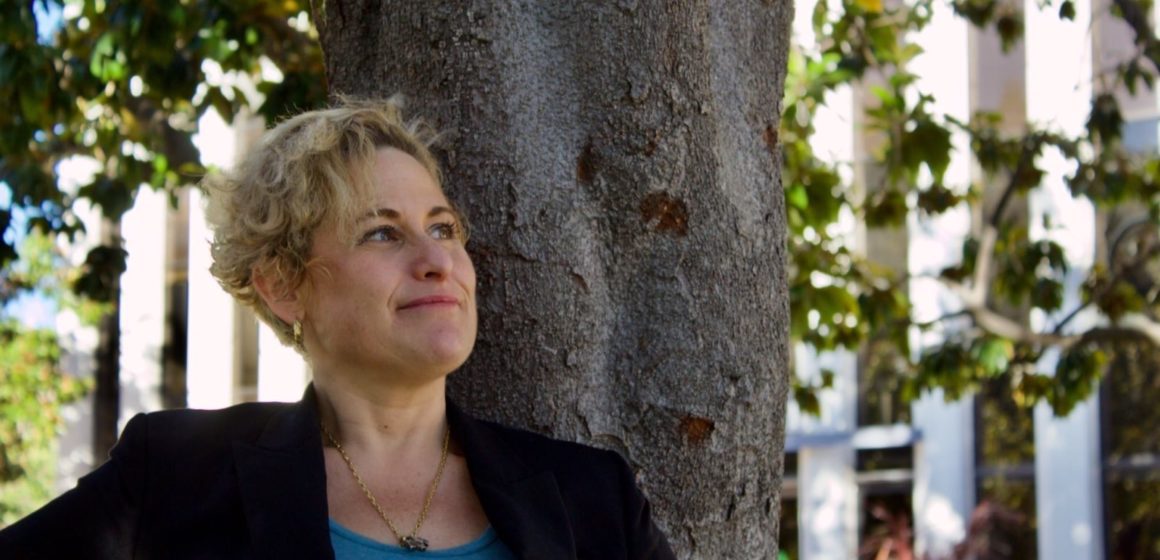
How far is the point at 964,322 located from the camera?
14984mm

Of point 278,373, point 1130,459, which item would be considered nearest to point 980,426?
point 1130,459

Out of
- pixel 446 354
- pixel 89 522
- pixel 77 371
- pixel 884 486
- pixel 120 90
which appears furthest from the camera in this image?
pixel 884 486

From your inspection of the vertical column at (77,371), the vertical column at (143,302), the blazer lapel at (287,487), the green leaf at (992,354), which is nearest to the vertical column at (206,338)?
the vertical column at (143,302)

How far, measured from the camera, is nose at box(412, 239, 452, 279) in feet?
10.0

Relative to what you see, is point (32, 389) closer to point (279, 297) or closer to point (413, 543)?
point (279, 297)

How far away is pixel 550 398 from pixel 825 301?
4.78 meters

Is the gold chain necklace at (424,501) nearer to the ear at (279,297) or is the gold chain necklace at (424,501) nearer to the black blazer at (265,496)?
the black blazer at (265,496)

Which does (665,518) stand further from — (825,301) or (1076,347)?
(1076,347)

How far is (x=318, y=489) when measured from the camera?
2.99 metres

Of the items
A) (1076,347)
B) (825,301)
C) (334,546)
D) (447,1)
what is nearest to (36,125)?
(825,301)

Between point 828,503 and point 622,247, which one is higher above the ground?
point 622,247

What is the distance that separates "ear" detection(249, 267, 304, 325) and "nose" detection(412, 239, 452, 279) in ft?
0.85

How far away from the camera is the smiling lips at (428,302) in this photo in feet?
9.96

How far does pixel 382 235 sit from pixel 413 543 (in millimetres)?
528
